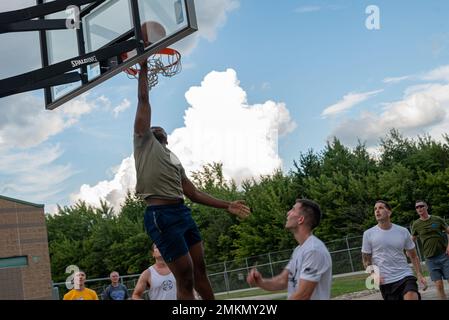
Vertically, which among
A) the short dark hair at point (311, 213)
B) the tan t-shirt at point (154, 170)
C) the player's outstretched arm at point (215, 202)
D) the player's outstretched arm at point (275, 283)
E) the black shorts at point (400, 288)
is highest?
the tan t-shirt at point (154, 170)

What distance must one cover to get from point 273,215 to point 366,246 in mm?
35059

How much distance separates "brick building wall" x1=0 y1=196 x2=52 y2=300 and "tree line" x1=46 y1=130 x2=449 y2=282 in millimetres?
8354

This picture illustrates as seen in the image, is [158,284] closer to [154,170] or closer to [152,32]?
[154,170]

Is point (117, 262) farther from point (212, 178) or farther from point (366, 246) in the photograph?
point (366, 246)

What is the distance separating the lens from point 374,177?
1652 inches

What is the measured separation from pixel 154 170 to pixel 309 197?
39717mm

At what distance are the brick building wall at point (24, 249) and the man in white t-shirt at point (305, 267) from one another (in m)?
38.9

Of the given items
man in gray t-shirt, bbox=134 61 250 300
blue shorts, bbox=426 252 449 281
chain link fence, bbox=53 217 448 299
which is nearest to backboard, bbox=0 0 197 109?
man in gray t-shirt, bbox=134 61 250 300

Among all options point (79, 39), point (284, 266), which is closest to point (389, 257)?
point (79, 39)

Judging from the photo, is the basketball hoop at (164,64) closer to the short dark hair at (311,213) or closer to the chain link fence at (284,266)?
the short dark hair at (311,213)

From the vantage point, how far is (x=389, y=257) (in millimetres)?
8102

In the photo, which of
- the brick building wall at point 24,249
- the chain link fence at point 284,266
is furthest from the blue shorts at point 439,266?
the brick building wall at point 24,249

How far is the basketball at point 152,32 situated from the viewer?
7.54 m
